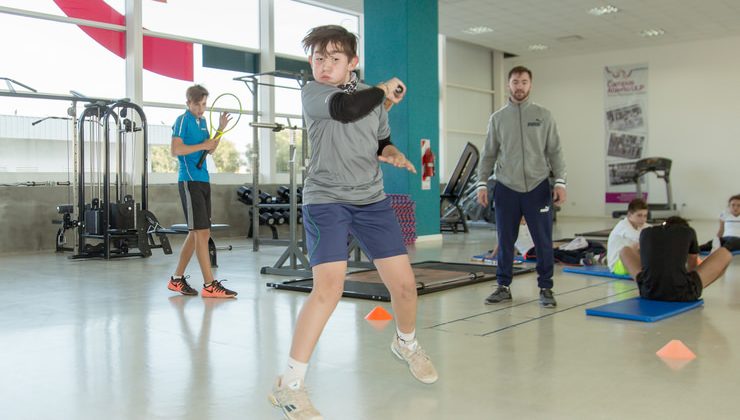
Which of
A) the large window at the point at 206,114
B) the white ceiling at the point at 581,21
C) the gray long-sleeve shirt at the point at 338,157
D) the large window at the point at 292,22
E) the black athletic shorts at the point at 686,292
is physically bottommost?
the black athletic shorts at the point at 686,292

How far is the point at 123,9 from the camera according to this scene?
9.60 meters

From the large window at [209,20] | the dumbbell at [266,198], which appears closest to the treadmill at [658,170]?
the dumbbell at [266,198]

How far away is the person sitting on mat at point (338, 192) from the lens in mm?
2232

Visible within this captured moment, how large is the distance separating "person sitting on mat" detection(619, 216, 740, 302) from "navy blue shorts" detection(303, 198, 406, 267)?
225 centimetres

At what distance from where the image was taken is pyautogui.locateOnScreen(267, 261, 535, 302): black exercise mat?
4652 mm

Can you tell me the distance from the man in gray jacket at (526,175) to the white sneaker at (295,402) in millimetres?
2299

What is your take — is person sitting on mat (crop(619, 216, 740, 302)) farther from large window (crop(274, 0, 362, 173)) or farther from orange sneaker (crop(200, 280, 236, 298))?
large window (crop(274, 0, 362, 173))

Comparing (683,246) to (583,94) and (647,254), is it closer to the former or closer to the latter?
(647,254)

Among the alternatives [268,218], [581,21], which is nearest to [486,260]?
[268,218]

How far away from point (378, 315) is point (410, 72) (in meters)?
6.14

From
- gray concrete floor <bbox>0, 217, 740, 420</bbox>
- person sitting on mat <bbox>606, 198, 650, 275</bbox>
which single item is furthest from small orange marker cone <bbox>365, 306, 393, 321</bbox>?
person sitting on mat <bbox>606, 198, 650, 275</bbox>

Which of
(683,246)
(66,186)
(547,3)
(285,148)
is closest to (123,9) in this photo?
(66,186)

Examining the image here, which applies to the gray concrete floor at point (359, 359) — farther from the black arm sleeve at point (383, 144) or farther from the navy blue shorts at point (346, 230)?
the black arm sleeve at point (383, 144)

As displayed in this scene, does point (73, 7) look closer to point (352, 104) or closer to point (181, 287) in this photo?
point (181, 287)
